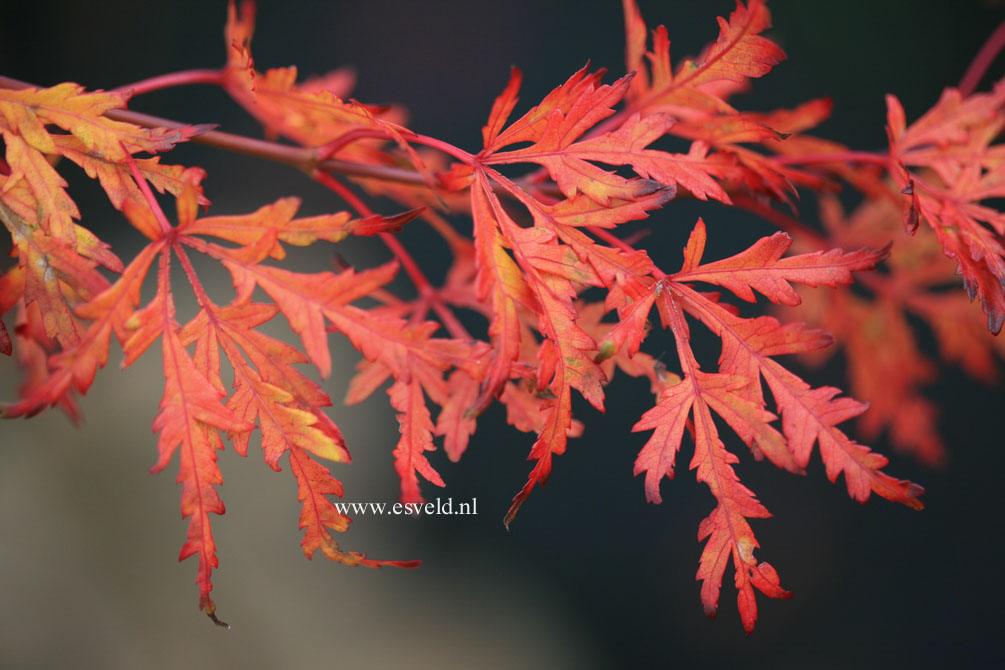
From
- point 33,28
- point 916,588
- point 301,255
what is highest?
point 33,28

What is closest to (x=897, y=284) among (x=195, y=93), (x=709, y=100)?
(x=709, y=100)

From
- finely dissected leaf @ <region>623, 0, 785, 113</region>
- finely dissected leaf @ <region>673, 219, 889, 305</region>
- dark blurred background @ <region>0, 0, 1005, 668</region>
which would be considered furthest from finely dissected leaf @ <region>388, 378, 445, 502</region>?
dark blurred background @ <region>0, 0, 1005, 668</region>

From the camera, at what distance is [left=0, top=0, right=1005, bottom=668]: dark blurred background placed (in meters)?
1.49

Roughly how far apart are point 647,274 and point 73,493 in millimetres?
1511

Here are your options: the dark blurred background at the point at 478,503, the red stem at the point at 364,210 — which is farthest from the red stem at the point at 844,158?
the dark blurred background at the point at 478,503

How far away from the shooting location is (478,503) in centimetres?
160

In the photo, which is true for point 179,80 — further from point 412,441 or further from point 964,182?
point 964,182

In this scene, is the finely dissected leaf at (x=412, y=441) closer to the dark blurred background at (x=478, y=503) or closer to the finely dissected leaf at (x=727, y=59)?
the finely dissected leaf at (x=727, y=59)

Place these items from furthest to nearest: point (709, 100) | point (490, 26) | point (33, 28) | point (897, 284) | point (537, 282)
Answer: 1. point (490, 26)
2. point (33, 28)
3. point (897, 284)
4. point (709, 100)
5. point (537, 282)

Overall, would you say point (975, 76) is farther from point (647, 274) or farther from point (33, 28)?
point (33, 28)

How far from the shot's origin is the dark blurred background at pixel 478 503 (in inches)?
58.7

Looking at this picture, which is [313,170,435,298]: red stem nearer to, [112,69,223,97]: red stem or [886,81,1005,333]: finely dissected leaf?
[112,69,223,97]: red stem

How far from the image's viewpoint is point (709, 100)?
603mm

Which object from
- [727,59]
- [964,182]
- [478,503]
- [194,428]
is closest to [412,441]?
[194,428]
